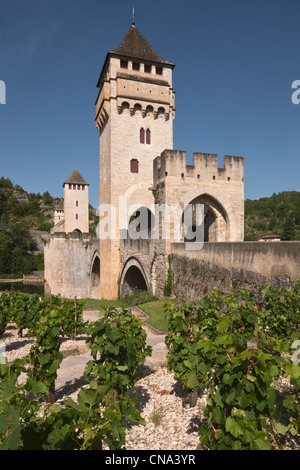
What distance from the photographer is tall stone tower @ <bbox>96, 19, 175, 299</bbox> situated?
2059 centimetres

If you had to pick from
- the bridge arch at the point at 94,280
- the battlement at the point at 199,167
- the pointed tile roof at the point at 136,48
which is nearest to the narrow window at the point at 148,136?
the pointed tile roof at the point at 136,48

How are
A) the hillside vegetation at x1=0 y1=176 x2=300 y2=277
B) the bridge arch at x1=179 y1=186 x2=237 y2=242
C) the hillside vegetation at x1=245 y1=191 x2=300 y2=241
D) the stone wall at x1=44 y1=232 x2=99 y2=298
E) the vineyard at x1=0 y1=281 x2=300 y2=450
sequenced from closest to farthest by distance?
the vineyard at x1=0 y1=281 x2=300 y2=450
the bridge arch at x1=179 y1=186 x2=237 y2=242
the stone wall at x1=44 y1=232 x2=99 y2=298
the hillside vegetation at x1=245 y1=191 x2=300 y2=241
the hillside vegetation at x1=0 y1=176 x2=300 y2=277

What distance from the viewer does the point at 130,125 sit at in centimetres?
2108

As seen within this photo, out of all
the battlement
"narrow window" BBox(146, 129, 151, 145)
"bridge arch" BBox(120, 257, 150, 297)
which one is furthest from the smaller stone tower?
the battlement

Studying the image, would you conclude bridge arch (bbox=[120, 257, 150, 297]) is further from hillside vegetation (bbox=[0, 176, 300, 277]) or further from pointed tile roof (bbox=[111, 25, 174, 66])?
hillside vegetation (bbox=[0, 176, 300, 277])

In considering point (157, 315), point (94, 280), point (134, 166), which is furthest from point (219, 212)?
point (94, 280)

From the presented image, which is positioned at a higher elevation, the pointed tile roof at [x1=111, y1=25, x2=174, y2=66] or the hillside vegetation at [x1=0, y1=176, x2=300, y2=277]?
the pointed tile roof at [x1=111, y1=25, x2=174, y2=66]

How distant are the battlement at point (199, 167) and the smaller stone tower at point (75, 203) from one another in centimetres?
2676

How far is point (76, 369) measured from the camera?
7367 millimetres

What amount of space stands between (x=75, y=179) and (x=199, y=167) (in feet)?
97.0

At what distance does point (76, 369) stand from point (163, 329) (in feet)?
13.6

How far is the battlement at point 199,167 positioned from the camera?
15.0 m
